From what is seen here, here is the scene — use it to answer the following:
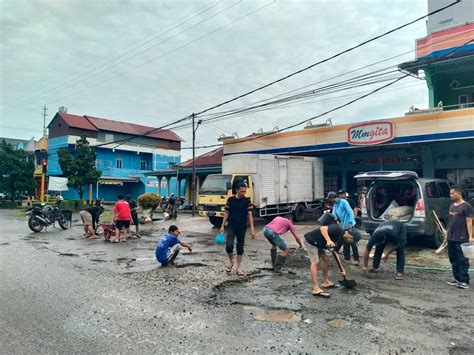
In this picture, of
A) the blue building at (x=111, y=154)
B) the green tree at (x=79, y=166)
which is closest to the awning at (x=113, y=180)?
the blue building at (x=111, y=154)

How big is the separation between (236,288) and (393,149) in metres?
14.5

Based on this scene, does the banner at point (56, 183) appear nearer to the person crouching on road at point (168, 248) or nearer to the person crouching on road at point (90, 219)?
the person crouching on road at point (90, 219)

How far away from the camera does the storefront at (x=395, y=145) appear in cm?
1485

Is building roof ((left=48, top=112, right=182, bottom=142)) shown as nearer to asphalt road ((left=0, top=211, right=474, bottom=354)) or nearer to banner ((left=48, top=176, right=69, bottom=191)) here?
banner ((left=48, top=176, right=69, bottom=191))

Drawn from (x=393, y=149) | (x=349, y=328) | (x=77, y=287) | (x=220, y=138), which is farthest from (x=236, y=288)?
(x=220, y=138)

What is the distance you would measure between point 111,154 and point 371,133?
3389 centimetres

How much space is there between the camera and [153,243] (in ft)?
38.6

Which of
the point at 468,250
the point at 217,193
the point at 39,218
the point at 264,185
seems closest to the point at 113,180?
the point at 39,218

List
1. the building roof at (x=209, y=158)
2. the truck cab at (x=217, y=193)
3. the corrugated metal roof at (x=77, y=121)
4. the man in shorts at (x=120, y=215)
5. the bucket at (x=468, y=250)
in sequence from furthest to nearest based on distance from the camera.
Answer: the corrugated metal roof at (x=77, y=121), the building roof at (x=209, y=158), the truck cab at (x=217, y=193), the man in shorts at (x=120, y=215), the bucket at (x=468, y=250)

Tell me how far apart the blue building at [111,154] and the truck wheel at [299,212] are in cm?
2522

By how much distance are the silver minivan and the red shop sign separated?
550 centimetres

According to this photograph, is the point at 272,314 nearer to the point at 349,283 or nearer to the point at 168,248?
the point at 349,283

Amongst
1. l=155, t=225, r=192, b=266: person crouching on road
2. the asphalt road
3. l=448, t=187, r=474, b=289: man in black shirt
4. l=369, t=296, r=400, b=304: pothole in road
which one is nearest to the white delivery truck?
l=155, t=225, r=192, b=266: person crouching on road

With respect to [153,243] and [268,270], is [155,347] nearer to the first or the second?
[268,270]
